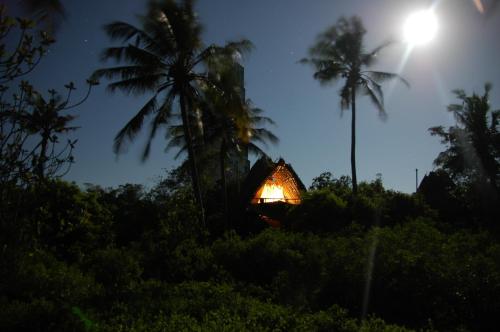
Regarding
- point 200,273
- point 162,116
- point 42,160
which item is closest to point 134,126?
point 162,116

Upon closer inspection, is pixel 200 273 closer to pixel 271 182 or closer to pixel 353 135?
pixel 353 135

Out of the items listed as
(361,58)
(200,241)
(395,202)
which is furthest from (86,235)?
(361,58)

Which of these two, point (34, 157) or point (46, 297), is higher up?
point (34, 157)

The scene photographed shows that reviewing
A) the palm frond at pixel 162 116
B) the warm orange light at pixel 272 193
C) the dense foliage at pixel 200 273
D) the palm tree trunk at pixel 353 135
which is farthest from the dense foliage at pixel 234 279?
the warm orange light at pixel 272 193

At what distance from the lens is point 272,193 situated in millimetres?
26531

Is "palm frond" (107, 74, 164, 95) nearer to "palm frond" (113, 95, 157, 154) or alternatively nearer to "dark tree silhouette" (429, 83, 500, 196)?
"palm frond" (113, 95, 157, 154)

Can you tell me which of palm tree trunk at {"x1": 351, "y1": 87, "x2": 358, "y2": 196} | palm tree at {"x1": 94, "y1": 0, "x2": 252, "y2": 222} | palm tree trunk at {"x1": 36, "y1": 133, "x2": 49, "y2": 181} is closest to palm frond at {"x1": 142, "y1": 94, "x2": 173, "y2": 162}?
palm tree at {"x1": 94, "y1": 0, "x2": 252, "y2": 222}

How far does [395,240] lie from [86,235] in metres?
7.79

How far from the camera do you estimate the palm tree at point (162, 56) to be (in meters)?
15.0

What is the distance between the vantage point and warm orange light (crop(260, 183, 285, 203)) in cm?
2585

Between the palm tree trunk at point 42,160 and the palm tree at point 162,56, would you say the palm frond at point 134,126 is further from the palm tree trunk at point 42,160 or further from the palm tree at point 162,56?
the palm tree trunk at point 42,160

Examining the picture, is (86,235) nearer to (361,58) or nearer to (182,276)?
(182,276)

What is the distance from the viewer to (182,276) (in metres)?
10.4

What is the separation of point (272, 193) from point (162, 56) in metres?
13.0
